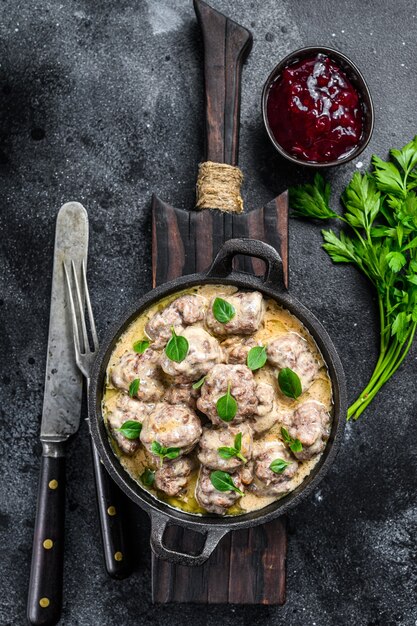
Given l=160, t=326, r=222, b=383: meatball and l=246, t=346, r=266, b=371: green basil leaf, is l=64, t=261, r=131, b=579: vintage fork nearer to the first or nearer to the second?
l=160, t=326, r=222, b=383: meatball

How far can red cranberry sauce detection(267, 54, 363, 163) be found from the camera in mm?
2680

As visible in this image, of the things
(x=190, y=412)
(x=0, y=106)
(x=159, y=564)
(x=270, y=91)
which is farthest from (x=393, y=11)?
(x=159, y=564)

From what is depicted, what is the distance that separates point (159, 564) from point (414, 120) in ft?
6.47

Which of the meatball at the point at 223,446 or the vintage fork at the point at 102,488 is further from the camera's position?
the vintage fork at the point at 102,488

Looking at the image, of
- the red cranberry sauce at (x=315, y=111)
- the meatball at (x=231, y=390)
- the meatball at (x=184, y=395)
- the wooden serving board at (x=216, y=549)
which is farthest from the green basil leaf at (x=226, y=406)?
the red cranberry sauce at (x=315, y=111)

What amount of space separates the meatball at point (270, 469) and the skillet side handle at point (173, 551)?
0.19 metres

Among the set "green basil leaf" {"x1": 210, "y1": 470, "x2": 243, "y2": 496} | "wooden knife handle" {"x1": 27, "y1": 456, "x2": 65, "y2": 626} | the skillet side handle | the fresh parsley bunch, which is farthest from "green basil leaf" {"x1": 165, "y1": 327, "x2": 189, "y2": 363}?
the fresh parsley bunch

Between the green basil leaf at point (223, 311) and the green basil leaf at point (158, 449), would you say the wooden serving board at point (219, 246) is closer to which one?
the green basil leaf at point (223, 311)

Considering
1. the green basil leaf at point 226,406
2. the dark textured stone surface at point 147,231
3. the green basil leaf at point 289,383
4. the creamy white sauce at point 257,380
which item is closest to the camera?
the green basil leaf at point 226,406

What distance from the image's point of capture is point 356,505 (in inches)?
115

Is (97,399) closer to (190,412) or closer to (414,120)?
→ (190,412)

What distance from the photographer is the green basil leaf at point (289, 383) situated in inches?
89.5

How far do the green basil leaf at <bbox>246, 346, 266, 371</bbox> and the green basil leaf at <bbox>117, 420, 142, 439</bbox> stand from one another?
→ 1.27ft

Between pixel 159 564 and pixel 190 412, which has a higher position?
pixel 190 412
